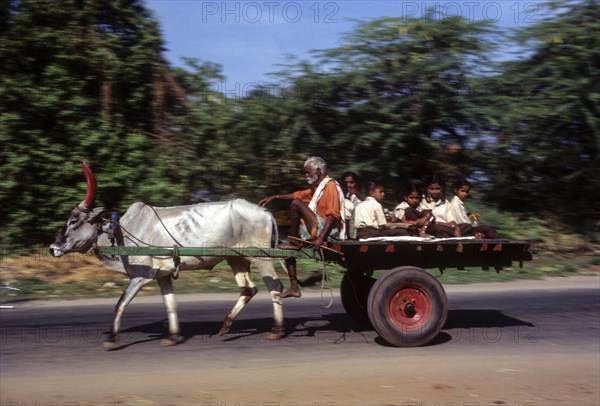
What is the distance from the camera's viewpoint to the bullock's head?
8.05 metres

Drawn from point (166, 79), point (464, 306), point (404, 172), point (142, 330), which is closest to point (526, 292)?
point (464, 306)

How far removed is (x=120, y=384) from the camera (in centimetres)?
650

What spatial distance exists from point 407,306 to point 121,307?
311cm

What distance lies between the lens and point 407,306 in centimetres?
810

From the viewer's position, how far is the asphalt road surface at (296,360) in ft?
20.4

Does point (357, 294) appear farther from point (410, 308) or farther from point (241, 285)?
point (241, 285)

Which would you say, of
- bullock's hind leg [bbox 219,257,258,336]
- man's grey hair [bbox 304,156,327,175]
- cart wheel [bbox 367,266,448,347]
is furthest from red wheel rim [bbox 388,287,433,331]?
bullock's hind leg [bbox 219,257,258,336]

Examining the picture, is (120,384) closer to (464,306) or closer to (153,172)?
(464,306)

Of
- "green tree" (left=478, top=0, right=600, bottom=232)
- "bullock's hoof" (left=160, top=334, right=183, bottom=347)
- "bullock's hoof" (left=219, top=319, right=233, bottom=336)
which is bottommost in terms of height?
"bullock's hoof" (left=160, top=334, right=183, bottom=347)

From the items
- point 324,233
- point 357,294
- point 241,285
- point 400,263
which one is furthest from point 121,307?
point 400,263

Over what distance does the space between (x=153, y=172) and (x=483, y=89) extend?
784 cm

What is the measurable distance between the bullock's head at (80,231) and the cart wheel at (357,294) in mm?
3112

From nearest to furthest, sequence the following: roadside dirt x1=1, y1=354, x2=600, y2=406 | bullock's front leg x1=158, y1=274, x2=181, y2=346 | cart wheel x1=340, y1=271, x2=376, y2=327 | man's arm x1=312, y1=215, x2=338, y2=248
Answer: roadside dirt x1=1, y1=354, x2=600, y2=406 → man's arm x1=312, y1=215, x2=338, y2=248 → bullock's front leg x1=158, y1=274, x2=181, y2=346 → cart wheel x1=340, y1=271, x2=376, y2=327

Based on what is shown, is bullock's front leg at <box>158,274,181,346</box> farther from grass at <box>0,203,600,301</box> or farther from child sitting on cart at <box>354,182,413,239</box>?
grass at <box>0,203,600,301</box>
